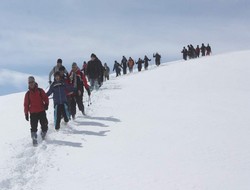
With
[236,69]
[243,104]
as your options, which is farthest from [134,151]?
[236,69]

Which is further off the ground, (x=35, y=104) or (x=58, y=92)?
(x=58, y=92)

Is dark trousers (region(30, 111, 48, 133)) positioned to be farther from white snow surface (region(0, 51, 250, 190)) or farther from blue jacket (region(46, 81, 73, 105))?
blue jacket (region(46, 81, 73, 105))

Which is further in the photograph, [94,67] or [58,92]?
[94,67]

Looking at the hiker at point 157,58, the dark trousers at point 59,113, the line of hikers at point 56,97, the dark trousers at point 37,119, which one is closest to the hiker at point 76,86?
the line of hikers at point 56,97

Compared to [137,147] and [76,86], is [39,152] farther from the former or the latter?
[76,86]

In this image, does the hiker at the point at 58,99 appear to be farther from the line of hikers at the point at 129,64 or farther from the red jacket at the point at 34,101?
the line of hikers at the point at 129,64

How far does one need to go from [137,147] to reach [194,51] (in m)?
37.9

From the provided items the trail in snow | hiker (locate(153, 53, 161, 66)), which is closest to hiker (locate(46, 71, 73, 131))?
the trail in snow

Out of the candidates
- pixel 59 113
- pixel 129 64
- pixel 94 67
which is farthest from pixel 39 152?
pixel 129 64

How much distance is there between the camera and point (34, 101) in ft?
36.9

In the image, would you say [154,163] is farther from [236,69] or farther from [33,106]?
[236,69]

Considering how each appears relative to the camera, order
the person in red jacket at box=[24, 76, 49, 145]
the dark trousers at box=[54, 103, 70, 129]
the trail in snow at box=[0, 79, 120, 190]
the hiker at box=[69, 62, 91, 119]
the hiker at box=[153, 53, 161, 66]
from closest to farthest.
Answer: the trail in snow at box=[0, 79, 120, 190] → the person in red jacket at box=[24, 76, 49, 145] → the dark trousers at box=[54, 103, 70, 129] → the hiker at box=[69, 62, 91, 119] → the hiker at box=[153, 53, 161, 66]

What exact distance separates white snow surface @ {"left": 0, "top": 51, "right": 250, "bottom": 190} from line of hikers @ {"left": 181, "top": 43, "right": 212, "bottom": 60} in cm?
2766

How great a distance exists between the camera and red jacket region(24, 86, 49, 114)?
1126 centimetres
